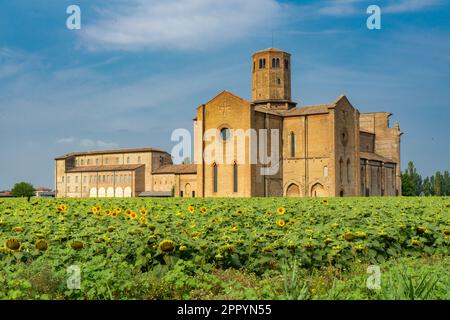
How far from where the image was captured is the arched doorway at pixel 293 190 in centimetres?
4497

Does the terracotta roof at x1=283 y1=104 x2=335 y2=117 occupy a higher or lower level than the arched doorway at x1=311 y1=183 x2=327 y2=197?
higher

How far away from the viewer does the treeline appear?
69.5 metres

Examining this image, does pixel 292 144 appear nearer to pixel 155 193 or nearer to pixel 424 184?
pixel 155 193

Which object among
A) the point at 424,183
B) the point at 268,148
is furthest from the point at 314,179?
the point at 424,183

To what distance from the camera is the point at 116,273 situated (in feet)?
18.3

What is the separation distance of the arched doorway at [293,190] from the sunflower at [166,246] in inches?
1541

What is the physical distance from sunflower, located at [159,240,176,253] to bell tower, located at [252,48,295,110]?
4559 cm

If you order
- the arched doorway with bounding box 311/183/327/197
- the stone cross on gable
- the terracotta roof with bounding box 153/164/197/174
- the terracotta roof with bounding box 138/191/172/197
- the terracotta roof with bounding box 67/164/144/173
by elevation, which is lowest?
the terracotta roof with bounding box 138/191/172/197

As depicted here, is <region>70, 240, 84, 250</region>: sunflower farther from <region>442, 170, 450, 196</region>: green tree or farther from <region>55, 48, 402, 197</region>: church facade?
<region>442, 170, 450, 196</region>: green tree

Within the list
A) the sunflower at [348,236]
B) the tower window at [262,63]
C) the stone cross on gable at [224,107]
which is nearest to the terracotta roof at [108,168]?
Answer: the tower window at [262,63]

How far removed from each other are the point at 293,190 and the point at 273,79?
12209 millimetres

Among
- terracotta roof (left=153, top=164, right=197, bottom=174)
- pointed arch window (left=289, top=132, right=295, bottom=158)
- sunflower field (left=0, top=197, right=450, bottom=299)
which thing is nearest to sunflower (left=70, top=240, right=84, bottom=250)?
sunflower field (left=0, top=197, right=450, bottom=299)

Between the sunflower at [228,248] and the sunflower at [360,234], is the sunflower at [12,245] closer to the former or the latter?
the sunflower at [228,248]

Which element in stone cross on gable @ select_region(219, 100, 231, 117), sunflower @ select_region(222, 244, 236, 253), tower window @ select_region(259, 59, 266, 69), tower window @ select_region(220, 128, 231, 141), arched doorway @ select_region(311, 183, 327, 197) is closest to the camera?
sunflower @ select_region(222, 244, 236, 253)
